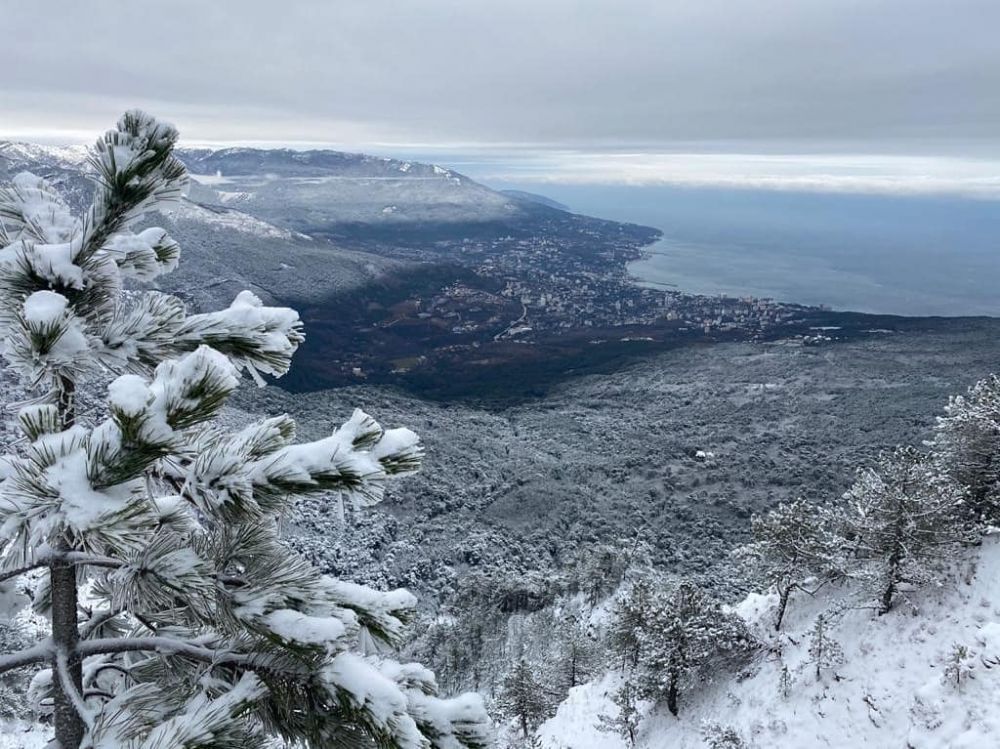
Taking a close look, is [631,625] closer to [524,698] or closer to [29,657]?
[524,698]

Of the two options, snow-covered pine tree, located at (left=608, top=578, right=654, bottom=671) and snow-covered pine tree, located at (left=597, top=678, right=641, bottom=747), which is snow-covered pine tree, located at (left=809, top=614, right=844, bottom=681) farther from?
snow-covered pine tree, located at (left=597, top=678, right=641, bottom=747)

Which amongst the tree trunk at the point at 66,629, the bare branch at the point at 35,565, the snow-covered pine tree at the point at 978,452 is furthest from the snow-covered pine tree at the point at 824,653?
the bare branch at the point at 35,565

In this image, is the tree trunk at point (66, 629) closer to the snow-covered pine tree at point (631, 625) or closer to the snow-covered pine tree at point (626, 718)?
the snow-covered pine tree at point (626, 718)

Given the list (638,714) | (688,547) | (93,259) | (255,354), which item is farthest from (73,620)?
(688,547)

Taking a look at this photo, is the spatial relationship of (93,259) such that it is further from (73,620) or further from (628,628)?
(628,628)

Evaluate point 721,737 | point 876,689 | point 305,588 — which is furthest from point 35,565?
point 876,689

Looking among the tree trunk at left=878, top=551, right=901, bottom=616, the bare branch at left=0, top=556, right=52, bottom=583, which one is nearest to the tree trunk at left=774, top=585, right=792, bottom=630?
the tree trunk at left=878, top=551, right=901, bottom=616
